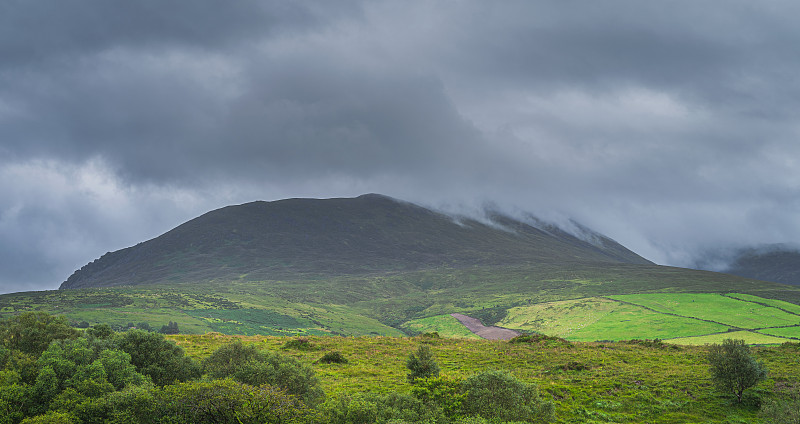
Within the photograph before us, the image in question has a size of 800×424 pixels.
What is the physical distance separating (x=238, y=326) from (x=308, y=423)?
121629 millimetres

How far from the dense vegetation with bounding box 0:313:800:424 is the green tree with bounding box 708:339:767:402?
469 mm

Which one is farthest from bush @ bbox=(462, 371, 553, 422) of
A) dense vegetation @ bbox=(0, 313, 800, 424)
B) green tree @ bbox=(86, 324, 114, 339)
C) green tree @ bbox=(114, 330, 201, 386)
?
green tree @ bbox=(86, 324, 114, 339)

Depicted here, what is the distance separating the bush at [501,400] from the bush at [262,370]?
1031 cm

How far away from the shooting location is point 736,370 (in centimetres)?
3198

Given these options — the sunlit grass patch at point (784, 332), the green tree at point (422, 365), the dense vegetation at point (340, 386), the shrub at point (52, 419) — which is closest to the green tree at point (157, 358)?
the dense vegetation at point (340, 386)

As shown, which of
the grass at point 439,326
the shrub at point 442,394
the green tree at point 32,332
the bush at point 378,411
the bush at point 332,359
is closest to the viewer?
the bush at point 378,411

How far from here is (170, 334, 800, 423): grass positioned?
31.2 meters

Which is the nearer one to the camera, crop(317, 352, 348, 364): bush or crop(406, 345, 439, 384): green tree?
crop(406, 345, 439, 384): green tree

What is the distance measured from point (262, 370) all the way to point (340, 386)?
446 inches

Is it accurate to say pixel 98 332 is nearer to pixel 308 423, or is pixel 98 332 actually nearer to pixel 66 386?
pixel 66 386

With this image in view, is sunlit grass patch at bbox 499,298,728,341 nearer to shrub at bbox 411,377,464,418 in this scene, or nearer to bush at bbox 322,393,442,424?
shrub at bbox 411,377,464,418

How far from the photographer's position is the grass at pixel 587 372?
3117 centimetres

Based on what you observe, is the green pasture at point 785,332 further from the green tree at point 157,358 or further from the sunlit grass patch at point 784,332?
the green tree at point 157,358

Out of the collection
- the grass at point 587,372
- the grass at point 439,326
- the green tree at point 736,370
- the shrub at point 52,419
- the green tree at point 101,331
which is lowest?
the grass at point 439,326
